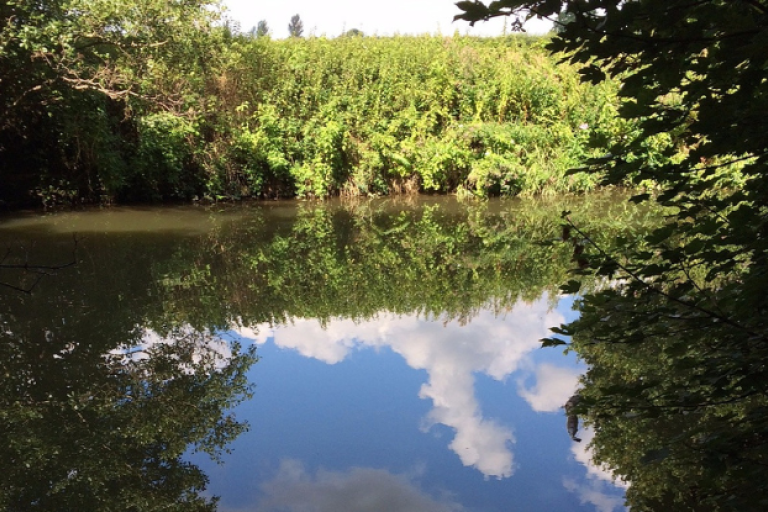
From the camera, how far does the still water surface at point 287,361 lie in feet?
10.8

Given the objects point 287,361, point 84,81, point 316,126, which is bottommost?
point 287,361

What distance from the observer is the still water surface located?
3.29 m

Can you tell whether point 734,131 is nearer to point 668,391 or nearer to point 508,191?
point 668,391

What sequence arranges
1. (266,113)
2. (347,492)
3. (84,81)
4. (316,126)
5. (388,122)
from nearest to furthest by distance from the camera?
(347,492) < (84,81) < (266,113) < (316,126) < (388,122)

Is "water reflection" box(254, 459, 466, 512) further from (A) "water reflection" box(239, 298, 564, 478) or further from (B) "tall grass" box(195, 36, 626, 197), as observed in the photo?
(B) "tall grass" box(195, 36, 626, 197)

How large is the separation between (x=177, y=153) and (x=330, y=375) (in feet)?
25.9

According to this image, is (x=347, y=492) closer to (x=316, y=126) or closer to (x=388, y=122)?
(x=316, y=126)

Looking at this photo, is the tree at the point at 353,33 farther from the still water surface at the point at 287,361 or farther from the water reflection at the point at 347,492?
the water reflection at the point at 347,492

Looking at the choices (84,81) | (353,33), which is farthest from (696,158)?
(353,33)

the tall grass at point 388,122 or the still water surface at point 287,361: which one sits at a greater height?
the tall grass at point 388,122

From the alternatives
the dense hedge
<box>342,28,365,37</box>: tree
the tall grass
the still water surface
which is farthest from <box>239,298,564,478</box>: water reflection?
<box>342,28,365,37</box>: tree

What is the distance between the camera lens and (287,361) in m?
4.96

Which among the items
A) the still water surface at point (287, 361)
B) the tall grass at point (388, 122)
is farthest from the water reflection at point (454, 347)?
the tall grass at point (388, 122)

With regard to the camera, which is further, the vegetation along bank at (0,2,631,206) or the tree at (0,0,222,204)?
the vegetation along bank at (0,2,631,206)
